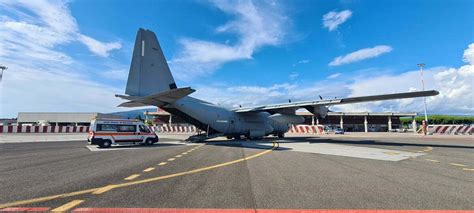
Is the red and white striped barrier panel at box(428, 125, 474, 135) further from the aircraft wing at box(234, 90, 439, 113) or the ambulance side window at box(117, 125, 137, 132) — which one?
the ambulance side window at box(117, 125, 137, 132)

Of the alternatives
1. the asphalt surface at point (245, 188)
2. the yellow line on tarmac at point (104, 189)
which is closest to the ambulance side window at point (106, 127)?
the asphalt surface at point (245, 188)

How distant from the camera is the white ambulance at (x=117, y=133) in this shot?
54.1 ft

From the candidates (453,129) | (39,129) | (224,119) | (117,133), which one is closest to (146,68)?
(117,133)

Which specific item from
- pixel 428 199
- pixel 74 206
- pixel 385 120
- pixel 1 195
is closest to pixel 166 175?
pixel 74 206

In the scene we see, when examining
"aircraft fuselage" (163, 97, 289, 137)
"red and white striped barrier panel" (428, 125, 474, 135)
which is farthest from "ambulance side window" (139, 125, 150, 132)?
"red and white striped barrier panel" (428, 125, 474, 135)

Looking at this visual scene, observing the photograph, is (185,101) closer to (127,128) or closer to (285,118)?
(127,128)

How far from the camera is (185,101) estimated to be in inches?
778

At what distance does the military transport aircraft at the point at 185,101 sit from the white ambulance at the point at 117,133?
1771 millimetres

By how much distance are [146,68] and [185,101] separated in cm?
382

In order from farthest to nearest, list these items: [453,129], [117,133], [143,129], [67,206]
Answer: [453,129] → [143,129] → [117,133] → [67,206]

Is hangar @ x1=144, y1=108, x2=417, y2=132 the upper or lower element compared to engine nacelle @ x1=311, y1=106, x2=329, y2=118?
upper

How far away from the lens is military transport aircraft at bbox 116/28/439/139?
17.3 metres

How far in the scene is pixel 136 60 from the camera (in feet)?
57.6

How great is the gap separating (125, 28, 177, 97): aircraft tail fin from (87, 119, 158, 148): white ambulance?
235cm
